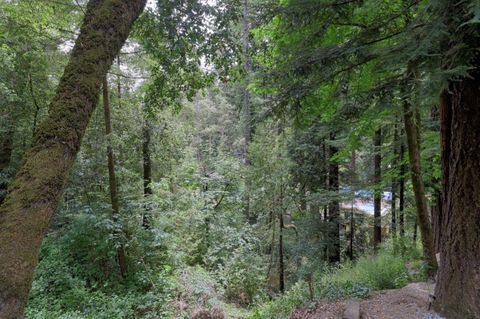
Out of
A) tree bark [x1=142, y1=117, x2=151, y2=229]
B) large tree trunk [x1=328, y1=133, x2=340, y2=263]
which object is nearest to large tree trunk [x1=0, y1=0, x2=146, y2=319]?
tree bark [x1=142, y1=117, x2=151, y2=229]

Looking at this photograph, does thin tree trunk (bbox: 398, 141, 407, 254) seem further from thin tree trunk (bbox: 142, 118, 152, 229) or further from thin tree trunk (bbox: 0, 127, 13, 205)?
thin tree trunk (bbox: 0, 127, 13, 205)

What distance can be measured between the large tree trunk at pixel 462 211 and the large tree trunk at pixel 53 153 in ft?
11.5

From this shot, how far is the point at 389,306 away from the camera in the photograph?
4371 millimetres

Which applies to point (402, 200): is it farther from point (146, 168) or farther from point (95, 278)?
point (95, 278)

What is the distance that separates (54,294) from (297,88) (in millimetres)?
6541

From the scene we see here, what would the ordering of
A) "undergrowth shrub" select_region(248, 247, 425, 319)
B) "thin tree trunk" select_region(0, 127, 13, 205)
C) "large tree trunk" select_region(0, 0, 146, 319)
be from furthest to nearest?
"thin tree trunk" select_region(0, 127, 13, 205) < "undergrowth shrub" select_region(248, 247, 425, 319) < "large tree trunk" select_region(0, 0, 146, 319)

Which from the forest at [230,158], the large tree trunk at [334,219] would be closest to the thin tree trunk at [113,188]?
the forest at [230,158]

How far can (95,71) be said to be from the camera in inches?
76.0

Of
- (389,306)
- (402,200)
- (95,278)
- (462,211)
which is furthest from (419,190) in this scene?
(95,278)

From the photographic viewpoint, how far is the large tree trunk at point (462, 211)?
3381mm

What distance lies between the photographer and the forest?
2.03m

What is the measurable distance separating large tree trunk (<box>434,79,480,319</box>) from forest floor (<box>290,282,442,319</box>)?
0.34 m

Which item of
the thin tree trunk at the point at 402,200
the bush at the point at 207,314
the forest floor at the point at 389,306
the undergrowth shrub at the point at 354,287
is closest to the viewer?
the forest floor at the point at 389,306

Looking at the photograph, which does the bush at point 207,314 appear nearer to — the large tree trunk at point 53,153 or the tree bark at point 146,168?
the tree bark at point 146,168
